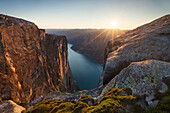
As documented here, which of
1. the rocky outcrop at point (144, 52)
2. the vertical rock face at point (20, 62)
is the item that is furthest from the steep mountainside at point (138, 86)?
the vertical rock face at point (20, 62)

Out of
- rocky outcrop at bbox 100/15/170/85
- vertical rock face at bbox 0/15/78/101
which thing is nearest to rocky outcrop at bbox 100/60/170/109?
rocky outcrop at bbox 100/15/170/85

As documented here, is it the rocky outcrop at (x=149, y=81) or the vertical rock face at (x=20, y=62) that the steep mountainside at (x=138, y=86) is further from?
the vertical rock face at (x=20, y=62)

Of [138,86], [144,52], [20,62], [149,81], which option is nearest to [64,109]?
[138,86]

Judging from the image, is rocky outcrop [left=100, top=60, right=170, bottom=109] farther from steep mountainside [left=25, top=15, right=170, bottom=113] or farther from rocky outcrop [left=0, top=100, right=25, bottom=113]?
rocky outcrop [left=0, top=100, right=25, bottom=113]

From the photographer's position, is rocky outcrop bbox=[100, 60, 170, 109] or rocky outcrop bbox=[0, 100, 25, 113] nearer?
rocky outcrop bbox=[100, 60, 170, 109]

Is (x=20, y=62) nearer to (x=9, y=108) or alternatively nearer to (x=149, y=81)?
(x=9, y=108)

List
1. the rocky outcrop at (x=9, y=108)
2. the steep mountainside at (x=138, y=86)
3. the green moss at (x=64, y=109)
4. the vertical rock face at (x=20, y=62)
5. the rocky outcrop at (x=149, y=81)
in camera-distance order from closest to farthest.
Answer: the steep mountainside at (x=138, y=86) → the rocky outcrop at (x=149, y=81) → the green moss at (x=64, y=109) → the rocky outcrop at (x=9, y=108) → the vertical rock face at (x=20, y=62)

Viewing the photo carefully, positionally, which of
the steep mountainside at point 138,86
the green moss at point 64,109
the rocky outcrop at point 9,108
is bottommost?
the rocky outcrop at point 9,108

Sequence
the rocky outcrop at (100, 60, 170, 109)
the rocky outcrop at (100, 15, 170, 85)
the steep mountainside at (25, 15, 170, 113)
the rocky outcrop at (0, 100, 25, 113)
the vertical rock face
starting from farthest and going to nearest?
the vertical rock face < the rocky outcrop at (100, 15, 170, 85) < the rocky outcrop at (0, 100, 25, 113) < the rocky outcrop at (100, 60, 170, 109) < the steep mountainside at (25, 15, 170, 113)

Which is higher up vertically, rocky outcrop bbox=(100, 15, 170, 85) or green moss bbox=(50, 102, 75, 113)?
rocky outcrop bbox=(100, 15, 170, 85)
